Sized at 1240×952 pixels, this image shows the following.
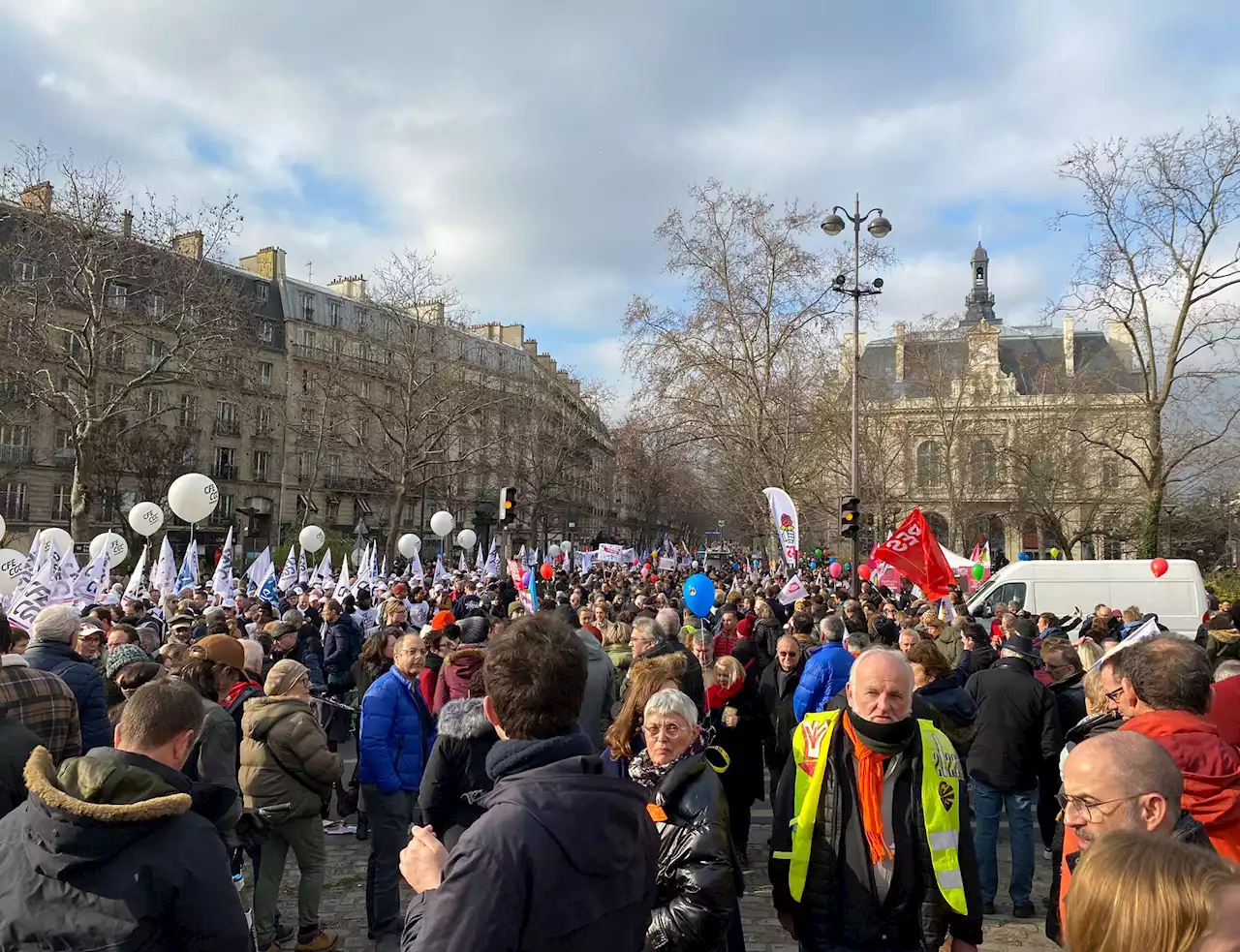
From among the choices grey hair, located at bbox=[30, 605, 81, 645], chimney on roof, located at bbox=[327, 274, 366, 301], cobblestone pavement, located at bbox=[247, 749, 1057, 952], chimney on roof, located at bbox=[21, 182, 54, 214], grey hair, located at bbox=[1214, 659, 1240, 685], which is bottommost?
cobblestone pavement, located at bbox=[247, 749, 1057, 952]

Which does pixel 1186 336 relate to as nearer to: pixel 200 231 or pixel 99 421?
pixel 200 231

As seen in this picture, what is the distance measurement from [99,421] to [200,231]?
548cm

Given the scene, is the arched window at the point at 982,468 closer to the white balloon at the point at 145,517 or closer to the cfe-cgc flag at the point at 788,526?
the cfe-cgc flag at the point at 788,526

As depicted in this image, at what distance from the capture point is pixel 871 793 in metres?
2.80

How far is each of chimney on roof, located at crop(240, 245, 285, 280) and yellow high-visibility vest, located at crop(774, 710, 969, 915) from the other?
172ft

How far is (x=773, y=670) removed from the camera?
7.33m

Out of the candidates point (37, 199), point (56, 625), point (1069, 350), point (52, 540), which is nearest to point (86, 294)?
point (37, 199)

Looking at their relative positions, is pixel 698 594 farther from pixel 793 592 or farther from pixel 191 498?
pixel 191 498

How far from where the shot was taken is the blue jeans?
528 cm

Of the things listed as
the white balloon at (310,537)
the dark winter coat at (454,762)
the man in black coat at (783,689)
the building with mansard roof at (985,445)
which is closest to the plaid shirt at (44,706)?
the dark winter coat at (454,762)

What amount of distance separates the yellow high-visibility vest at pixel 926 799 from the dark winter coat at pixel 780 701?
365 centimetres

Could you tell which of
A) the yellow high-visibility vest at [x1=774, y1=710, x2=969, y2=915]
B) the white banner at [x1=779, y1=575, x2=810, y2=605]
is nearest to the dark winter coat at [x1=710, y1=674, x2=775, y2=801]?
the yellow high-visibility vest at [x1=774, y1=710, x2=969, y2=915]

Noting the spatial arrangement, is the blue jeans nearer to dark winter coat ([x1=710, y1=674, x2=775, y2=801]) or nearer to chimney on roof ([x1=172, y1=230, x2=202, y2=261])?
dark winter coat ([x1=710, y1=674, x2=775, y2=801])

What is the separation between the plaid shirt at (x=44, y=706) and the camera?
3.52 m
